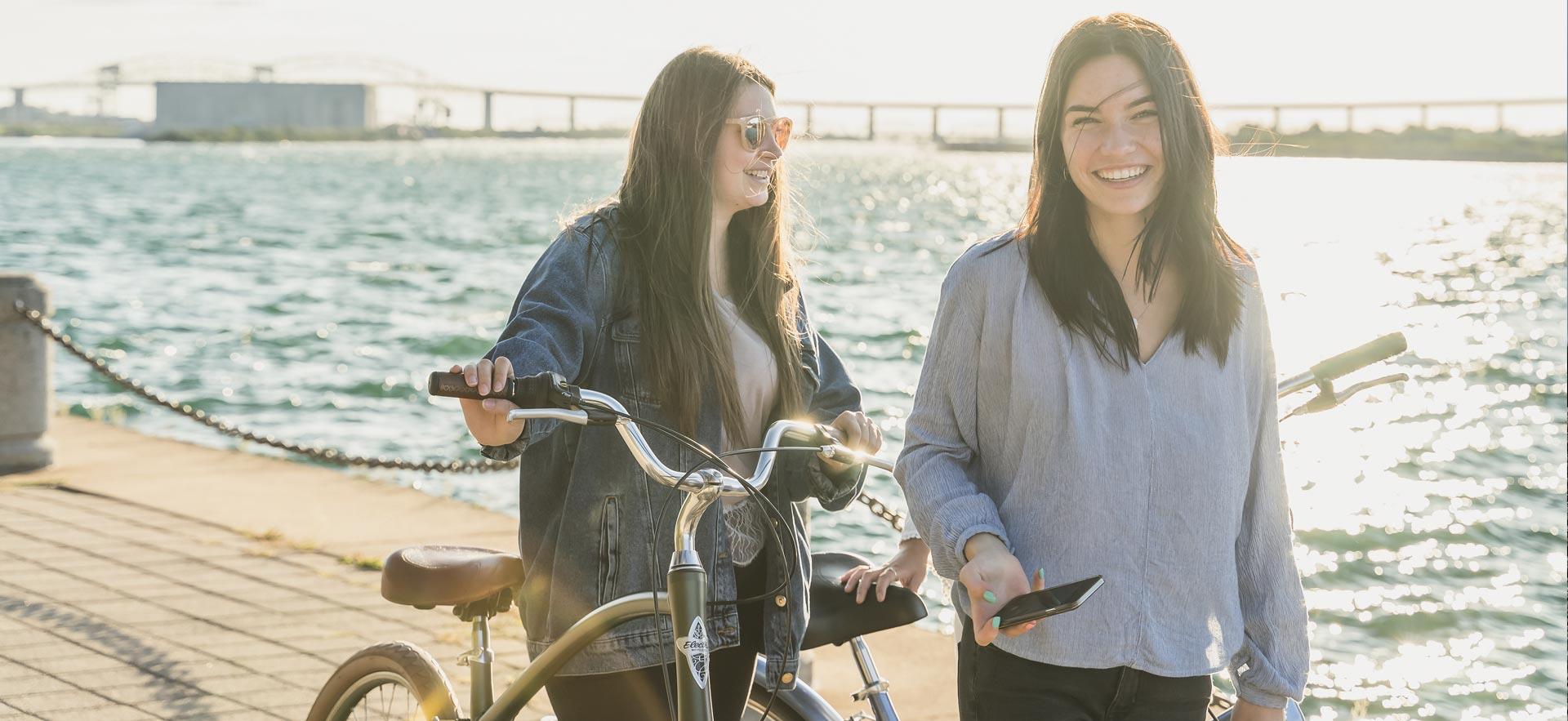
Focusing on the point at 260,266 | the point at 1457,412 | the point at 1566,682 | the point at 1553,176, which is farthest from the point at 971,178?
the point at 1566,682

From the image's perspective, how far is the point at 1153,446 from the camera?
228 centimetres

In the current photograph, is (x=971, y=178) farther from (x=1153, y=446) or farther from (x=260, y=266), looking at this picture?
(x=1153, y=446)

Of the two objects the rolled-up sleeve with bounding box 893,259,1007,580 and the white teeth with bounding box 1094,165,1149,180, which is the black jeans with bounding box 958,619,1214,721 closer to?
the rolled-up sleeve with bounding box 893,259,1007,580

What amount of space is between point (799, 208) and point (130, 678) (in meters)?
3.00

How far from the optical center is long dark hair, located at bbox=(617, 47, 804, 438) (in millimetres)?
2871

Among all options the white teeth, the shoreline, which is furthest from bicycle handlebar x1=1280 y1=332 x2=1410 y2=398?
the shoreline

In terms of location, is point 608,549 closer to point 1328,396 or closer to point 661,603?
point 661,603

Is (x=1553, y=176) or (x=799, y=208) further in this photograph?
(x=1553, y=176)

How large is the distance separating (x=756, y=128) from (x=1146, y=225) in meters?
0.84

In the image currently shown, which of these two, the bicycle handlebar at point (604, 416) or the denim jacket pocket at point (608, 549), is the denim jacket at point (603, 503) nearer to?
the denim jacket pocket at point (608, 549)

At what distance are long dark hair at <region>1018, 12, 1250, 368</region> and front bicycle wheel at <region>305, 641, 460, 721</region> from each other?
63.0 inches

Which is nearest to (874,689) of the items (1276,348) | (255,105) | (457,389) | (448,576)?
(448,576)

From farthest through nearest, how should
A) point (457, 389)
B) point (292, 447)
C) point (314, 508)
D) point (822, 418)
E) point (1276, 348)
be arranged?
1. point (314, 508)
2. point (292, 447)
3. point (1276, 348)
4. point (822, 418)
5. point (457, 389)

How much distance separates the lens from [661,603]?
2512 mm
